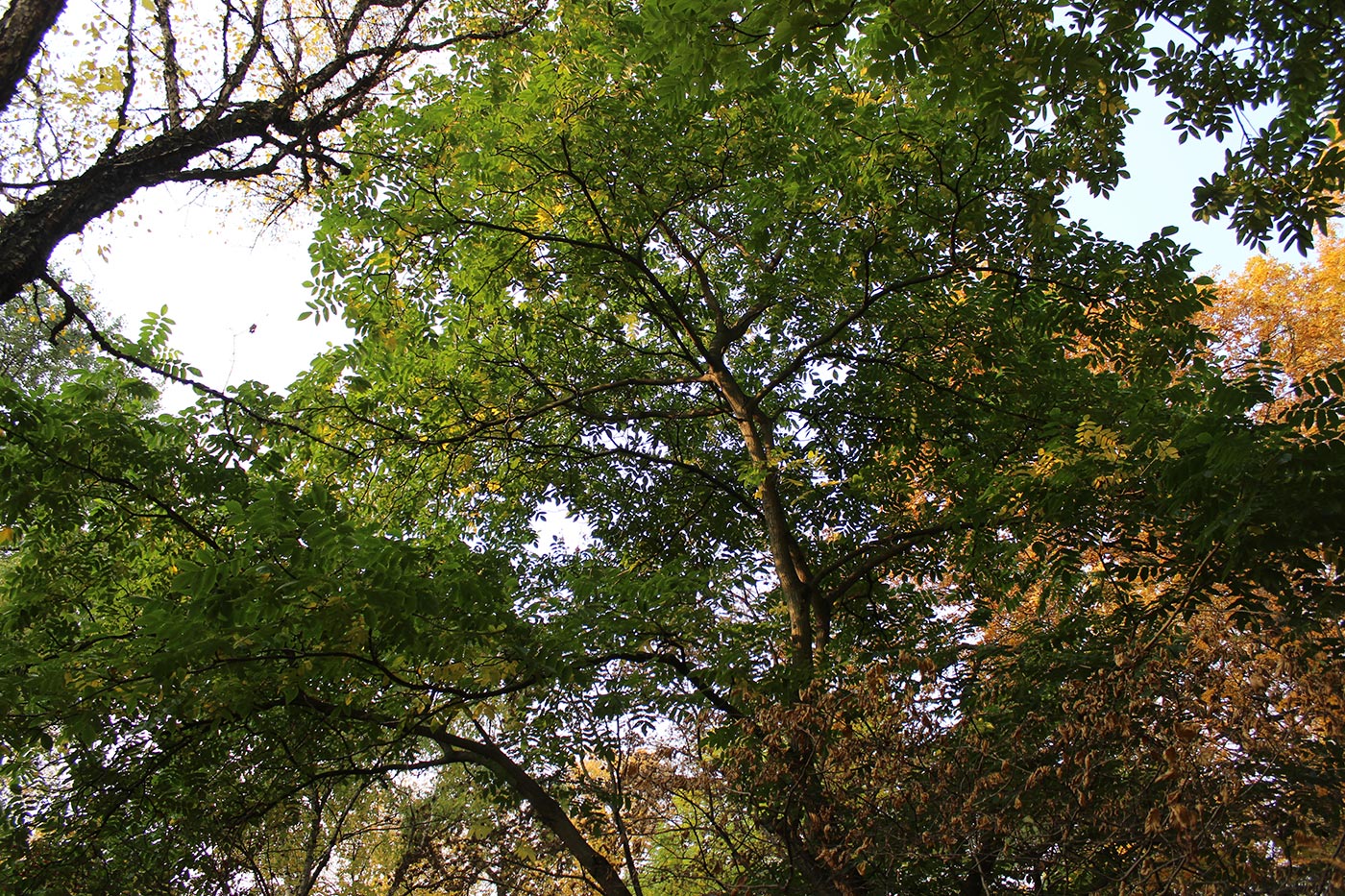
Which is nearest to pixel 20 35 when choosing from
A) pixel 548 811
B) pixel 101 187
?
pixel 101 187

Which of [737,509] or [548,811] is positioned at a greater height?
[737,509]

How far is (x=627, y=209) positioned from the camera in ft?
20.7

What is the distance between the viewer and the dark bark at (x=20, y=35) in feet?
16.4

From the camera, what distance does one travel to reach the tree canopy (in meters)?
3.61

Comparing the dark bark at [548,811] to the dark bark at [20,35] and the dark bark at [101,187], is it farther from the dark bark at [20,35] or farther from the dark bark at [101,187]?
the dark bark at [20,35]

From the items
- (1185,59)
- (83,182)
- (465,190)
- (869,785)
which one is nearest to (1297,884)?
(869,785)

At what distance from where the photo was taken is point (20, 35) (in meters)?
5.07

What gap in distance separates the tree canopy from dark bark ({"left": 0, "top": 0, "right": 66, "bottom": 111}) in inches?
50.5

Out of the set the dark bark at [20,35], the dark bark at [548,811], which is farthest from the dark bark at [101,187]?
the dark bark at [548,811]

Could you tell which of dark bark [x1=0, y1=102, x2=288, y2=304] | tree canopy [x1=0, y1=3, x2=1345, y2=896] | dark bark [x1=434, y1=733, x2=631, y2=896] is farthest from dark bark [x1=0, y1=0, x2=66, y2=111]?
dark bark [x1=434, y1=733, x2=631, y2=896]

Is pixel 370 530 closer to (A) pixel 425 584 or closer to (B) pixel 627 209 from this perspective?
(A) pixel 425 584

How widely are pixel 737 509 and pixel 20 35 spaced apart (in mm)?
6817

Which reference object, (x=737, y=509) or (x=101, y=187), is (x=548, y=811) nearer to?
(x=737, y=509)

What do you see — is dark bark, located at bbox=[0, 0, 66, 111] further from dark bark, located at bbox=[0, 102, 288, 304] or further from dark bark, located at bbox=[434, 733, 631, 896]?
dark bark, located at bbox=[434, 733, 631, 896]
